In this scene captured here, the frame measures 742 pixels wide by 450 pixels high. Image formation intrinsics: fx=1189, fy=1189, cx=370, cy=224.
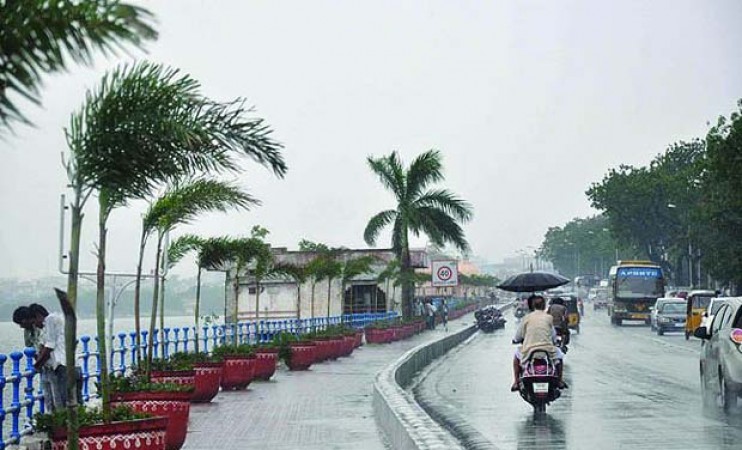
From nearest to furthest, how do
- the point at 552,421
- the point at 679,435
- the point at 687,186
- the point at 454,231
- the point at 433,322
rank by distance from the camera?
the point at 679,435 < the point at 552,421 < the point at 454,231 < the point at 433,322 < the point at 687,186

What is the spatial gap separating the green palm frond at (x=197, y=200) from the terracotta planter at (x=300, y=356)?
14.1 metres

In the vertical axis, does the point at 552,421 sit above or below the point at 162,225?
below

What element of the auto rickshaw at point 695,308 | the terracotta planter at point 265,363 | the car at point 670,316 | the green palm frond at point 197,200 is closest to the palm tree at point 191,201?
the green palm frond at point 197,200

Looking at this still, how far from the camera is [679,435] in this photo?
545 inches

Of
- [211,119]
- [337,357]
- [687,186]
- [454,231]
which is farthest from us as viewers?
[687,186]

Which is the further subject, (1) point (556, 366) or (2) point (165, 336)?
(2) point (165, 336)

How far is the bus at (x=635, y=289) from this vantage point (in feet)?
220

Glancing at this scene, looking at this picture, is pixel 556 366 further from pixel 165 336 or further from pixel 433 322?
A: pixel 433 322

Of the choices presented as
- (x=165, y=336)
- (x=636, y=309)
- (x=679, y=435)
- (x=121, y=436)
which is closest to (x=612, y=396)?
(x=679, y=435)

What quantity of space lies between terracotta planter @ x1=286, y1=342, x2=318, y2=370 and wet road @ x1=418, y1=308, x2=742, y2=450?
303cm

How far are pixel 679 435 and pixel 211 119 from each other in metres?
7.74

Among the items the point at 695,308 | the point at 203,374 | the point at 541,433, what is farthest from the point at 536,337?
the point at 695,308

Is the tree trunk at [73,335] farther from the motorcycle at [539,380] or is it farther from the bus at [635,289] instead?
the bus at [635,289]

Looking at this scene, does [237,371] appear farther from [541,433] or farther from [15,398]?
[15,398]
